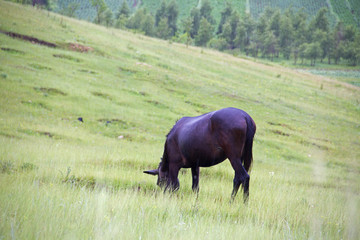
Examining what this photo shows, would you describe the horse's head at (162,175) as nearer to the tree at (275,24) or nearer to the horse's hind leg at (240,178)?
the horse's hind leg at (240,178)

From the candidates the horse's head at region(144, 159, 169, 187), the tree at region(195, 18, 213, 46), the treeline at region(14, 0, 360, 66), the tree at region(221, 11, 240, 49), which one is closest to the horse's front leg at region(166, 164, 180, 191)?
the horse's head at region(144, 159, 169, 187)

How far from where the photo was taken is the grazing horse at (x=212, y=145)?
19.2 ft

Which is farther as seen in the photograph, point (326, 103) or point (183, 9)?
point (183, 9)

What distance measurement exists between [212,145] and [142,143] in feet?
31.5

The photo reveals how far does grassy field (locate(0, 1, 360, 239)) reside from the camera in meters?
3.37

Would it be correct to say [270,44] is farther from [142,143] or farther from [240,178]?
[240,178]

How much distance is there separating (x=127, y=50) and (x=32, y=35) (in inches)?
475

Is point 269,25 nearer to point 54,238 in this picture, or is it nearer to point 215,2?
point 215,2

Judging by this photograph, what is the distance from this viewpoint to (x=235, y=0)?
196000 millimetres

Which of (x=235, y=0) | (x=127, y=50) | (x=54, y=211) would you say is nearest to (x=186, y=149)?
(x=54, y=211)

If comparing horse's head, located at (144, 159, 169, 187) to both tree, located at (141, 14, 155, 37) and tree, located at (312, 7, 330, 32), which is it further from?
tree, located at (312, 7, 330, 32)

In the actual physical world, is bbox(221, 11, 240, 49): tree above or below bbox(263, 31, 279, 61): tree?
above

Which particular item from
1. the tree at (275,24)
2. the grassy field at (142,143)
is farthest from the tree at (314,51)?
the grassy field at (142,143)

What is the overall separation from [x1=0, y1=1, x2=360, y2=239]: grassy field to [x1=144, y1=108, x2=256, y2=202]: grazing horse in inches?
20.4
